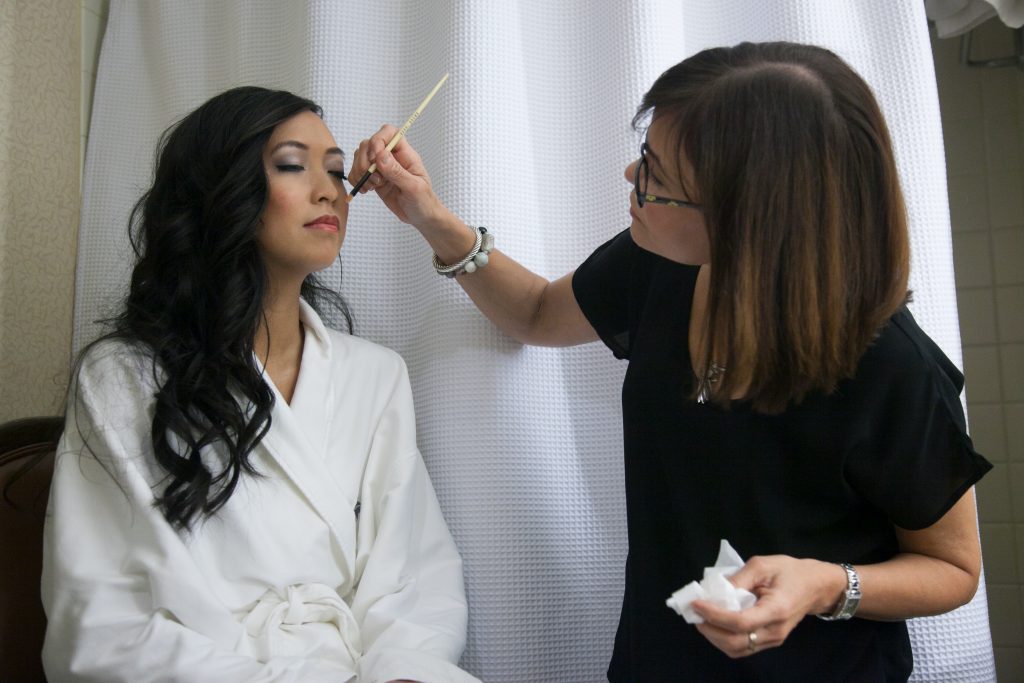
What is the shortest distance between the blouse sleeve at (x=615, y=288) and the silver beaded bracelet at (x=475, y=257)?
0.50 feet

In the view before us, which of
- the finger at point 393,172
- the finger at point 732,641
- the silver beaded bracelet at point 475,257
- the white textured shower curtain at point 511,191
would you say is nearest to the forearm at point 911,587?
the finger at point 732,641

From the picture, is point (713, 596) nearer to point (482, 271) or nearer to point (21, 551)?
point (482, 271)

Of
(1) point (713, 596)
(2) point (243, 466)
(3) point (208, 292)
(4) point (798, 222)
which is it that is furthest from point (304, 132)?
(1) point (713, 596)

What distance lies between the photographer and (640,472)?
4.00 ft

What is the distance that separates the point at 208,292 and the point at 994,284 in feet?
5.00

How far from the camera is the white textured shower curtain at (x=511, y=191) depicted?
4.78 feet

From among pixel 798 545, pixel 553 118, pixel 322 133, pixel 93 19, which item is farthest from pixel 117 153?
pixel 798 545

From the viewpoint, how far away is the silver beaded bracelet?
1.44 meters

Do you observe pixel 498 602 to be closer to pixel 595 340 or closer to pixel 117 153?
pixel 595 340

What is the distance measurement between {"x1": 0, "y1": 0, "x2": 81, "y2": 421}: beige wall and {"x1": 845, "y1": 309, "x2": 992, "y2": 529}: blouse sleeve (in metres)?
1.36

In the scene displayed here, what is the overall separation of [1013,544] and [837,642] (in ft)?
3.28

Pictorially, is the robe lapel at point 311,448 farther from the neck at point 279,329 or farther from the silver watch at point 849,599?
the silver watch at point 849,599

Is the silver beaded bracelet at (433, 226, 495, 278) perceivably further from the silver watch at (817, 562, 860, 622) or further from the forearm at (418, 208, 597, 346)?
the silver watch at (817, 562, 860, 622)

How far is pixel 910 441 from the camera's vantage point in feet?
3.38
